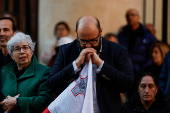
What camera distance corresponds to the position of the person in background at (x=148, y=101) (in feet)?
14.6

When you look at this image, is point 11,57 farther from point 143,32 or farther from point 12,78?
point 143,32

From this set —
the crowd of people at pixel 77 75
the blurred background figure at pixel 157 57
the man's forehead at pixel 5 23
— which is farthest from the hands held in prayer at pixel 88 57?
the blurred background figure at pixel 157 57

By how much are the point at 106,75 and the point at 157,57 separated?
2.92 m

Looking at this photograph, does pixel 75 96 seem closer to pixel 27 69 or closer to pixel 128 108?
pixel 27 69

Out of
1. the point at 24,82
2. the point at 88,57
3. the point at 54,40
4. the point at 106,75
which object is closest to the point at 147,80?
the point at 106,75

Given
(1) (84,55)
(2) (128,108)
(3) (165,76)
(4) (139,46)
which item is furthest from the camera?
(4) (139,46)

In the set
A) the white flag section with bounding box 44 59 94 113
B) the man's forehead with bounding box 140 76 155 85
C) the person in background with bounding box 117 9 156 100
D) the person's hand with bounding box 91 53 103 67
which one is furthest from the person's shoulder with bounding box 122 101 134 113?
the person in background with bounding box 117 9 156 100

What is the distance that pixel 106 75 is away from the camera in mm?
3404

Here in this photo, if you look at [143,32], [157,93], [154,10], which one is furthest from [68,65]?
[154,10]

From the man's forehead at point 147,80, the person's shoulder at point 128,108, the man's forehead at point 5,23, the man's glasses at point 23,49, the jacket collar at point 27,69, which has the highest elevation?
the man's forehead at point 5,23

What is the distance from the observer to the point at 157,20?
8695 millimetres

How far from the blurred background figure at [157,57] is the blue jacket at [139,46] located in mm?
352

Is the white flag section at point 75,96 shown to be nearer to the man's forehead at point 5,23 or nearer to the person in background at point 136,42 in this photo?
the man's forehead at point 5,23

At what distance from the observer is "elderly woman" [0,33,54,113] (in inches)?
157
